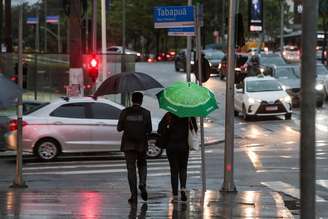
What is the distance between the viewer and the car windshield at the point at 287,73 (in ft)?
123

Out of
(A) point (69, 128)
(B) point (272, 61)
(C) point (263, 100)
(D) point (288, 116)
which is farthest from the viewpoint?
(B) point (272, 61)

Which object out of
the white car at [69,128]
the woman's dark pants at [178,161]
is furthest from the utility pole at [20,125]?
the white car at [69,128]

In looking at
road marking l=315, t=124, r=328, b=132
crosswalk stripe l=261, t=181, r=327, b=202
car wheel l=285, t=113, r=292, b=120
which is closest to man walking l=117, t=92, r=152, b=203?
crosswalk stripe l=261, t=181, r=327, b=202

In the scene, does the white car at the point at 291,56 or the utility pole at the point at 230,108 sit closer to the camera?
the utility pole at the point at 230,108

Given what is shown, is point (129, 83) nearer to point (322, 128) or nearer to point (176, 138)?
point (176, 138)

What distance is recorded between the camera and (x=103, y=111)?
19156 millimetres

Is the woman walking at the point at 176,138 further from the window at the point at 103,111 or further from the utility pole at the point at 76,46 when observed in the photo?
the utility pole at the point at 76,46

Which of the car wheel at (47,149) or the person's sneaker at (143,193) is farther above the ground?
the person's sneaker at (143,193)

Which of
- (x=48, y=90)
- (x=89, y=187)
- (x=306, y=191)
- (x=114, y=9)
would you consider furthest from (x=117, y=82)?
(x=114, y=9)

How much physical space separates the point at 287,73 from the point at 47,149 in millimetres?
21450

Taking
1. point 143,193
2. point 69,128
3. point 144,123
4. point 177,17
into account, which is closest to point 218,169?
point 69,128

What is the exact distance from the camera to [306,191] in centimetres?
586

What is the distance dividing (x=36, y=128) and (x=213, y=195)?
24.3 ft

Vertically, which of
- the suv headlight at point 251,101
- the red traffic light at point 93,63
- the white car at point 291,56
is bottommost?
the suv headlight at point 251,101
